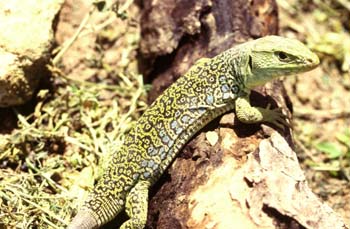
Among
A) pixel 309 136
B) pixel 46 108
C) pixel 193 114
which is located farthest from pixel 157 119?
pixel 309 136

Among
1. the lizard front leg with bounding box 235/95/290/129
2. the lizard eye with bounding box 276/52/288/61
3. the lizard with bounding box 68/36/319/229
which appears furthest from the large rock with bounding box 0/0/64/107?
the lizard eye with bounding box 276/52/288/61

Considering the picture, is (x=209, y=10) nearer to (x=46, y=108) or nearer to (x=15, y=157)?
(x=46, y=108)

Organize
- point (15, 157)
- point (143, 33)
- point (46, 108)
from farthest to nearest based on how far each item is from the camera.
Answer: point (143, 33) < point (46, 108) < point (15, 157)

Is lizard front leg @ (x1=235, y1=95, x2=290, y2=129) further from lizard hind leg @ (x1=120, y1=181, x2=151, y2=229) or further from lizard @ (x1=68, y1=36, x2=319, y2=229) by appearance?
lizard hind leg @ (x1=120, y1=181, x2=151, y2=229)

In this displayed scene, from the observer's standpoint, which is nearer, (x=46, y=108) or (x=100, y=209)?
(x=100, y=209)

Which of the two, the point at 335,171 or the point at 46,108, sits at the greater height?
the point at 46,108

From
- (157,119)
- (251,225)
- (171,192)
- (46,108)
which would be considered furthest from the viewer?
(46,108)

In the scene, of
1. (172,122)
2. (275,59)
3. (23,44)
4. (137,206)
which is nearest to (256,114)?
(275,59)

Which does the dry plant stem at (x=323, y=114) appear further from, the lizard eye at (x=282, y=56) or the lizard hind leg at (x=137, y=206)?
the lizard hind leg at (x=137, y=206)
